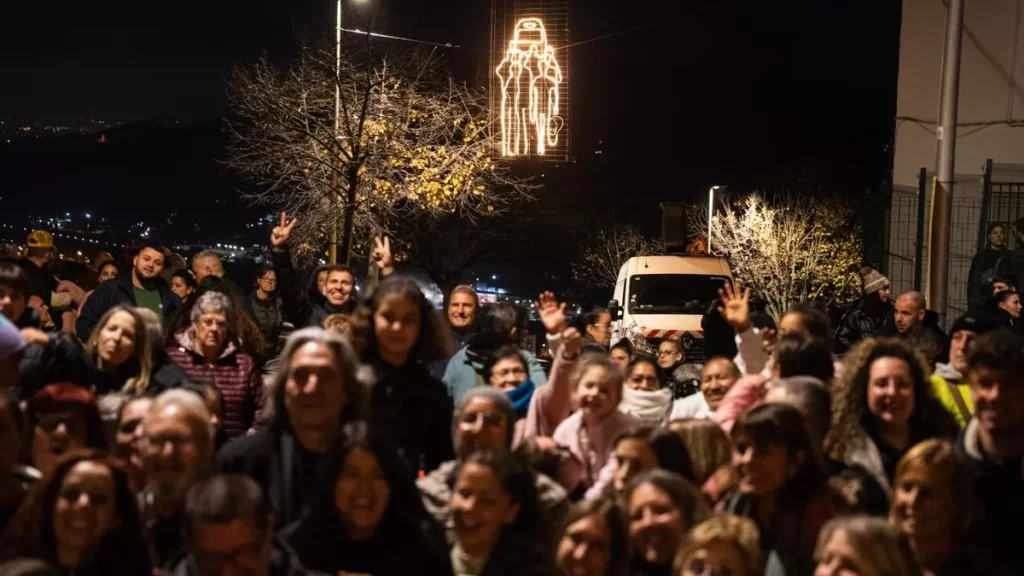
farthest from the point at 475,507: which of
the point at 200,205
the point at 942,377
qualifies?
the point at 200,205

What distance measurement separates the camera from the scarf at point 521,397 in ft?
20.9

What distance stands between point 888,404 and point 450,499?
6.75 feet

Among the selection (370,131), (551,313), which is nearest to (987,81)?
(370,131)

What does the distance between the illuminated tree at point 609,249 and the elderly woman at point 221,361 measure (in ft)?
120

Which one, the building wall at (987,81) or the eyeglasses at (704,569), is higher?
the building wall at (987,81)

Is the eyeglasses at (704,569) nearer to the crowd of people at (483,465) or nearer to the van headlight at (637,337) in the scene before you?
the crowd of people at (483,465)

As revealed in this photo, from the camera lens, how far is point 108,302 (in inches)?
363

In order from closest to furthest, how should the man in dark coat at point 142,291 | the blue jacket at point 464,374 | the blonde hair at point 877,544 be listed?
the blonde hair at point 877,544
the blue jacket at point 464,374
the man in dark coat at point 142,291

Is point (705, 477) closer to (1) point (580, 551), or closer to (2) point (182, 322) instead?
(1) point (580, 551)

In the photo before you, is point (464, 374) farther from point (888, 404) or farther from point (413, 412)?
point (888, 404)

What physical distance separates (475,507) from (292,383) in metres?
0.92

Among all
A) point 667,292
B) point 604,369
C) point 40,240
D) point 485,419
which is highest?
point 40,240

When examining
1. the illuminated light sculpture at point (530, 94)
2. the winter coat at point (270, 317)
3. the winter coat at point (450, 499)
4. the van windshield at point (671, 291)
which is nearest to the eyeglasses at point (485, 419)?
the winter coat at point (450, 499)

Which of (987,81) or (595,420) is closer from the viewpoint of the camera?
(595,420)
